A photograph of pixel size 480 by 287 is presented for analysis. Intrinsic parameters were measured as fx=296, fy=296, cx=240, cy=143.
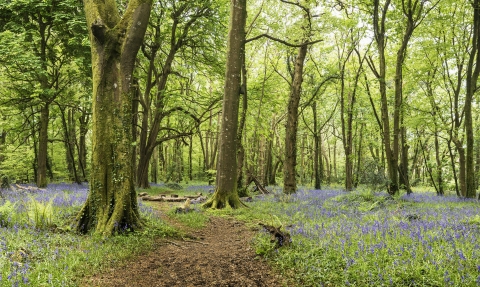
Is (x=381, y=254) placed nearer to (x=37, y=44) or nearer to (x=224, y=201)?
(x=224, y=201)

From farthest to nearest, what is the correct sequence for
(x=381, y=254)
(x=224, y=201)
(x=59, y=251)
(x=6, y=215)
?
(x=224, y=201) < (x=6, y=215) < (x=59, y=251) < (x=381, y=254)

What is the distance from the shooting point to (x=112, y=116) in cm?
675

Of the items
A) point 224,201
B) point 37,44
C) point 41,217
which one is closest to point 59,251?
point 41,217

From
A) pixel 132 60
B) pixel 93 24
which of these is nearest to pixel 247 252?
pixel 132 60

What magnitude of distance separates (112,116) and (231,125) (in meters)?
4.74

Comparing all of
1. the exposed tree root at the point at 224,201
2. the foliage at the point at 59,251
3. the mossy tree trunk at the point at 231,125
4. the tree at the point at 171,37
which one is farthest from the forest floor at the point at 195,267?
the tree at the point at 171,37

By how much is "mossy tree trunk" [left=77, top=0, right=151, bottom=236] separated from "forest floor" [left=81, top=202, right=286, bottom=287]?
1.31 meters

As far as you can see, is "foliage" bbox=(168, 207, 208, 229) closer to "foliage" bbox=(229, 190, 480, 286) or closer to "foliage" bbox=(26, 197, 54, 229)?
"foliage" bbox=(229, 190, 480, 286)

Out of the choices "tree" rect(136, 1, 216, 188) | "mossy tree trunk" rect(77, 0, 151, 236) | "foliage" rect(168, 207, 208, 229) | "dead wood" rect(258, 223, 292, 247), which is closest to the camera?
"dead wood" rect(258, 223, 292, 247)

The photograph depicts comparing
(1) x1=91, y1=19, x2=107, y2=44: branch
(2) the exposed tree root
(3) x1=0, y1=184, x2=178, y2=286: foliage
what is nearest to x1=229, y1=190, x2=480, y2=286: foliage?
(3) x1=0, y1=184, x2=178, y2=286: foliage

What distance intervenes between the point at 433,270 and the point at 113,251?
484 cm

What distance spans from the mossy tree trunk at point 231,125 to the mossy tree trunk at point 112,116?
4.19 meters

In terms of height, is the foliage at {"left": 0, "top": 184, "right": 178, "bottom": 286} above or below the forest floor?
above

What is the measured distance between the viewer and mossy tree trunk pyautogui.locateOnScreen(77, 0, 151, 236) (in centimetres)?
655
